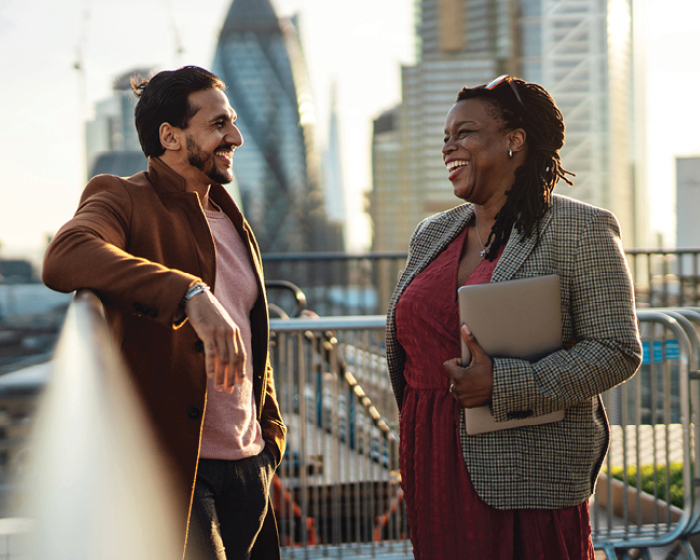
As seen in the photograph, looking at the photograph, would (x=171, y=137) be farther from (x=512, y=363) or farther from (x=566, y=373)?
(x=566, y=373)

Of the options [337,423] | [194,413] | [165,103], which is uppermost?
[165,103]

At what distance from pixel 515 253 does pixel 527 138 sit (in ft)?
1.35

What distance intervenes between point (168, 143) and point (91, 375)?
103 cm

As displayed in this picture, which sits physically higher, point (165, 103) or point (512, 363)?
point (165, 103)

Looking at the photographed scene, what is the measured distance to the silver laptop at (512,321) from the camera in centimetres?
186

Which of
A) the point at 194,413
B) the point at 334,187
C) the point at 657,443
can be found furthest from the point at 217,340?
the point at 334,187

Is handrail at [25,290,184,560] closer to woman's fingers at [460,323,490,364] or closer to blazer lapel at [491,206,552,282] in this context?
woman's fingers at [460,323,490,364]

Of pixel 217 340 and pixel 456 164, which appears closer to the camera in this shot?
pixel 217 340

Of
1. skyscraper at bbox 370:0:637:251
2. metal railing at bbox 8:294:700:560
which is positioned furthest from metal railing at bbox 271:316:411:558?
skyscraper at bbox 370:0:637:251

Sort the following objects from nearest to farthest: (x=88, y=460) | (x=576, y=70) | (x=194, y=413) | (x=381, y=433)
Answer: (x=88, y=460) → (x=194, y=413) → (x=381, y=433) → (x=576, y=70)

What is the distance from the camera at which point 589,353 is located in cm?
181

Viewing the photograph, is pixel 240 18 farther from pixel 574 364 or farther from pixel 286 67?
pixel 574 364

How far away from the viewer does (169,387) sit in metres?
1.70

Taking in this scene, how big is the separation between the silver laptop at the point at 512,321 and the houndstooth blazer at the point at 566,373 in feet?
0.13
